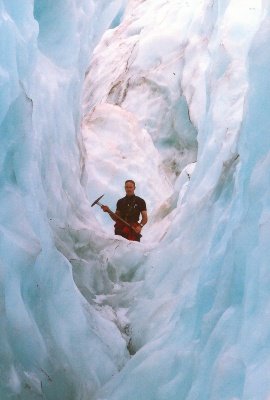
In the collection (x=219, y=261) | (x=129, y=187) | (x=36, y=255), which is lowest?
(x=36, y=255)

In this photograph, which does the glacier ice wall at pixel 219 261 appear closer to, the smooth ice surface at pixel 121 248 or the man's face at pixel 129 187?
the smooth ice surface at pixel 121 248

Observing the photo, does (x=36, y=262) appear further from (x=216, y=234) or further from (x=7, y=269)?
(x=216, y=234)

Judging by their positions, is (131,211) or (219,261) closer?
(219,261)

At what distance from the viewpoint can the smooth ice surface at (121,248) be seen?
2.88 metres

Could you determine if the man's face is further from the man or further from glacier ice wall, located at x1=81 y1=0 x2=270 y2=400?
glacier ice wall, located at x1=81 y1=0 x2=270 y2=400

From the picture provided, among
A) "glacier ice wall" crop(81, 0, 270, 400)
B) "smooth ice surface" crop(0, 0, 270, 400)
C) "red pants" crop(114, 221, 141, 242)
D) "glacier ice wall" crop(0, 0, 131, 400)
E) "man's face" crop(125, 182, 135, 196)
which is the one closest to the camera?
"glacier ice wall" crop(81, 0, 270, 400)

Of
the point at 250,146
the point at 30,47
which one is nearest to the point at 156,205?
the point at 30,47

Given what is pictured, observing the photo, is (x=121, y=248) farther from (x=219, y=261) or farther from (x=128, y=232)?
(x=219, y=261)

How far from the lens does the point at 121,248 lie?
586cm

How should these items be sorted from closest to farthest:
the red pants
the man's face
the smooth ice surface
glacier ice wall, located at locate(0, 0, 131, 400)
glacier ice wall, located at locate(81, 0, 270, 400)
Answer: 1. glacier ice wall, located at locate(81, 0, 270, 400)
2. the smooth ice surface
3. glacier ice wall, located at locate(0, 0, 131, 400)
4. the man's face
5. the red pants

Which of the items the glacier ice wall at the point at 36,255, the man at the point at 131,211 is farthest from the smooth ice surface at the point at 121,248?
the man at the point at 131,211

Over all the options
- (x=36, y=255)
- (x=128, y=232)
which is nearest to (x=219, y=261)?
(x=36, y=255)

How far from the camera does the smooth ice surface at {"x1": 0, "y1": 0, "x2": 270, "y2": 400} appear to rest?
2.88 metres

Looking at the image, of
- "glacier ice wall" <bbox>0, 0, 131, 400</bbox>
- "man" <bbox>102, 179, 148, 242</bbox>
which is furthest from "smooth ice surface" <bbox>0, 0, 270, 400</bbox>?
"man" <bbox>102, 179, 148, 242</bbox>
